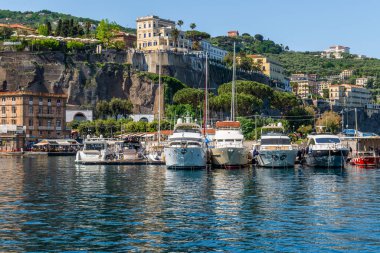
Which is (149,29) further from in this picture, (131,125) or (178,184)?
(178,184)

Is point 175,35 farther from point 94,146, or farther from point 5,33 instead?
point 94,146

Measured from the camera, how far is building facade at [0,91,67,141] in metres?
127

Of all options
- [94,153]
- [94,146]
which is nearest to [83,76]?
[94,146]

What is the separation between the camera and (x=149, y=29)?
560 feet

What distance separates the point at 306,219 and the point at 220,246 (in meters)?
7.88

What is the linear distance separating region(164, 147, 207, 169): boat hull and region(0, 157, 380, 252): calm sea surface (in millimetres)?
10065

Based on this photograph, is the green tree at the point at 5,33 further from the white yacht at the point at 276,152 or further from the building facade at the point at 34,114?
the white yacht at the point at 276,152

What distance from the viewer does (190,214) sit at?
35.1m

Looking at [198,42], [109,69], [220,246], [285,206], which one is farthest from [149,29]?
[220,246]

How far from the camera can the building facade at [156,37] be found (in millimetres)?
166125

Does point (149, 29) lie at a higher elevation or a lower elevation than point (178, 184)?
higher

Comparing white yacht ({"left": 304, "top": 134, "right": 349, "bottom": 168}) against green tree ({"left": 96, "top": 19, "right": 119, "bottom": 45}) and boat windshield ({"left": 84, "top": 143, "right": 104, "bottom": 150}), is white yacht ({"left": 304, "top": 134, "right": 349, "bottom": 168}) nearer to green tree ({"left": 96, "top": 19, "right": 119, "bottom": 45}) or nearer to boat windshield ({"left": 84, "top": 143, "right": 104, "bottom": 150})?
boat windshield ({"left": 84, "top": 143, "right": 104, "bottom": 150})

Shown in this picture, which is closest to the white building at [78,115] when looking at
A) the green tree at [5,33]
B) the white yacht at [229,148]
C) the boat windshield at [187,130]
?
the green tree at [5,33]

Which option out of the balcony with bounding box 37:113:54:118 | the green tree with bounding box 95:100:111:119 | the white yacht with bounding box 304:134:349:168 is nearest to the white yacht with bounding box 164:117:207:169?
the white yacht with bounding box 304:134:349:168
